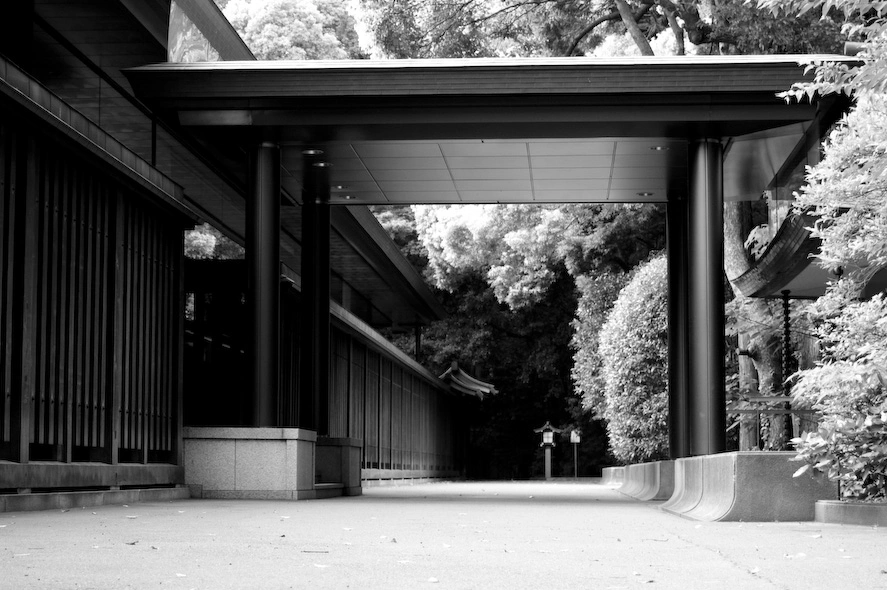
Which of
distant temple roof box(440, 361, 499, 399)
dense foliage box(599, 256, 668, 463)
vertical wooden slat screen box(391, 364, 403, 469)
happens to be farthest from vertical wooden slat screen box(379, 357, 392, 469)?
distant temple roof box(440, 361, 499, 399)

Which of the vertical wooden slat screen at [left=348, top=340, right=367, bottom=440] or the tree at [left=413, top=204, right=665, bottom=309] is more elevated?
the tree at [left=413, top=204, right=665, bottom=309]

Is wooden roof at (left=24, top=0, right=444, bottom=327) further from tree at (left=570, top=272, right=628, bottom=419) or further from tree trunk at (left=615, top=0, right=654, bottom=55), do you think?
tree at (left=570, top=272, right=628, bottom=419)

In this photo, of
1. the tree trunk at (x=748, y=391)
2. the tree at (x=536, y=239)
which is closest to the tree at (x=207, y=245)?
the tree at (x=536, y=239)

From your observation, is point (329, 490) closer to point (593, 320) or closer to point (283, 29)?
point (593, 320)

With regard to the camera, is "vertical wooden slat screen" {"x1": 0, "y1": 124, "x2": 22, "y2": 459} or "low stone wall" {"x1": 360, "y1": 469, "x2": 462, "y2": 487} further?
"low stone wall" {"x1": 360, "y1": 469, "x2": 462, "y2": 487}

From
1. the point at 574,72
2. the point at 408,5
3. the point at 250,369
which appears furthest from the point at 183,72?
the point at 408,5

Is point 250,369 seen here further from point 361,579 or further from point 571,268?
point 571,268

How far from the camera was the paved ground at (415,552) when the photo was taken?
15.8 ft

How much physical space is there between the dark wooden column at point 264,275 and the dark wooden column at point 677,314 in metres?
5.92

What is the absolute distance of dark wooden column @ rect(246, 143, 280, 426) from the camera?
12656mm

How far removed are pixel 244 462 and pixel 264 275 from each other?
6.57 ft

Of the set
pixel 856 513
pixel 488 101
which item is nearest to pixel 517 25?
pixel 488 101

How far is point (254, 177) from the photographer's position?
519 inches

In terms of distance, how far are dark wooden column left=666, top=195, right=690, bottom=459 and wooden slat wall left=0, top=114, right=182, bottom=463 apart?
6963 millimetres
